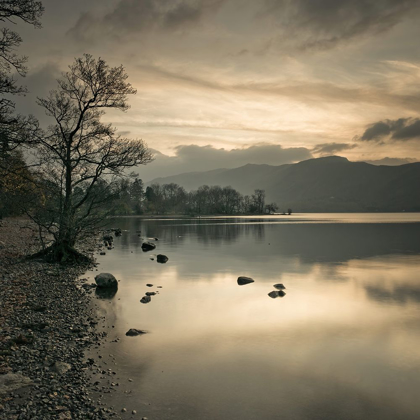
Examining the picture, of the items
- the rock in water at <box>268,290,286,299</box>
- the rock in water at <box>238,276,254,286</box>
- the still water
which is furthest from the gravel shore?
the rock in water at <box>238,276,254,286</box>

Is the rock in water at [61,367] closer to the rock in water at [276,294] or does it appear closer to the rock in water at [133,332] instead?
the rock in water at [133,332]

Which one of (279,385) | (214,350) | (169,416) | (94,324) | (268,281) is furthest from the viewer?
(268,281)

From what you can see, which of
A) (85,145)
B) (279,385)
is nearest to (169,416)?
(279,385)

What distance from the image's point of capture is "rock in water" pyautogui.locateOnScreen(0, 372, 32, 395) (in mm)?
8621

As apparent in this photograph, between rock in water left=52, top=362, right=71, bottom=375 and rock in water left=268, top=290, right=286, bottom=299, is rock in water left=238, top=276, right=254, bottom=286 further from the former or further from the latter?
rock in water left=52, top=362, right=71, bottom=375

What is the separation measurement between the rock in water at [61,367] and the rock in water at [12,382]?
3.03ft

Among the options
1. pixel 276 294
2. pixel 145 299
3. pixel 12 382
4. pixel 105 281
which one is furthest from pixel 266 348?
pixel 105 281

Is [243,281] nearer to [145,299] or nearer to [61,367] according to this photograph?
[145,299]

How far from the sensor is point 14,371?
9656 mm

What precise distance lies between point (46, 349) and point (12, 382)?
103 inches

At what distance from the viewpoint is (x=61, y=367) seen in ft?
33.6

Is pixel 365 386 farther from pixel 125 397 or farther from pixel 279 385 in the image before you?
pixel 125 397

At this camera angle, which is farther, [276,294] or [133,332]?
[276,294]

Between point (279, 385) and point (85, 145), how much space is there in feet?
81.2
